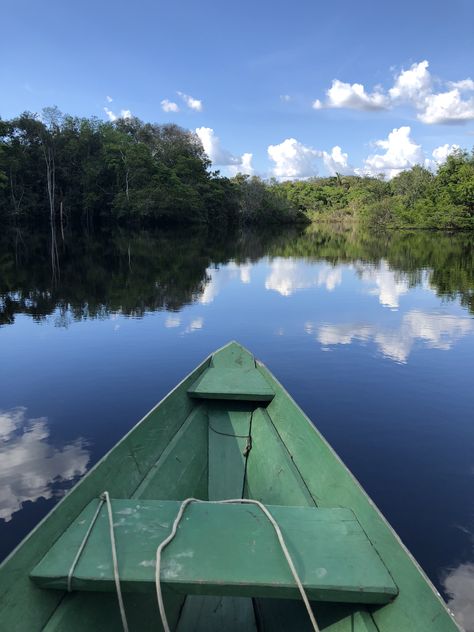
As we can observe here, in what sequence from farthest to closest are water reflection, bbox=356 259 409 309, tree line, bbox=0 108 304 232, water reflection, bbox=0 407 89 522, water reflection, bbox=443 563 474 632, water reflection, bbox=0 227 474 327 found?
tree line, bbox=0 108 304 232 → water reflection, bbox=356 259 409 309 → water reflection, bbox=0 227 474 327 → water reflection, bbox=0 407 89 522 → water reflection, bbox=443 563 474 632

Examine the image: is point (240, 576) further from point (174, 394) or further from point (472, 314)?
point (472, 314)

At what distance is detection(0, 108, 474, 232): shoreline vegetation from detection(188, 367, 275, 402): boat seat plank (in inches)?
1464

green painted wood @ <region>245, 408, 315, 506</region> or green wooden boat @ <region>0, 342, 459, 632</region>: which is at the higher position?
green wooden boat @ <region>0, 342, 459, 632</region>

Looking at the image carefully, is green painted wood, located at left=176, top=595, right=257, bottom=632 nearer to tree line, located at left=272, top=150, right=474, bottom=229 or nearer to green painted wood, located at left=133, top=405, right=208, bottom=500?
green painted wood, located at left=133, top=405, right=208, bottom=500

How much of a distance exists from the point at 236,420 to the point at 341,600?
8.32ft

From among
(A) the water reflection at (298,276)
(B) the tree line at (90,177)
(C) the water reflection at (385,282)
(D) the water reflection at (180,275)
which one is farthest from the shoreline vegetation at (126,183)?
(C) the water reflection at (385,282)

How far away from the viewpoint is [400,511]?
4.23 m

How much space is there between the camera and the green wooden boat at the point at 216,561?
2.03 metres

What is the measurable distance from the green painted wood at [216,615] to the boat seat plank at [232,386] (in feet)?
6.07

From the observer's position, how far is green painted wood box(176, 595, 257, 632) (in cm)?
277

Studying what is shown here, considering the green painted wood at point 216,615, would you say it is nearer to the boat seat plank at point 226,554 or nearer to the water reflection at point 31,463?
the boat seat plank at point 226,554

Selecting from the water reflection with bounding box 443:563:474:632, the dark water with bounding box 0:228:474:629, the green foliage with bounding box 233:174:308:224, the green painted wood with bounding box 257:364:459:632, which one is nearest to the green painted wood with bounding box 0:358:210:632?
the green painted wood with bounding box 257:364:459:632

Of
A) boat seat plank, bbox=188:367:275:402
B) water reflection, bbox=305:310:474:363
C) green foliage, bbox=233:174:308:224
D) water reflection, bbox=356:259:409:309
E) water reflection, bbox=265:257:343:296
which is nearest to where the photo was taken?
boat seat plank, bbox=188:367:275:402

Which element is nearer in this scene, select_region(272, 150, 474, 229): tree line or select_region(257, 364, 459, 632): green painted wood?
select_region(257, 364, 459, 632): green painted wood
